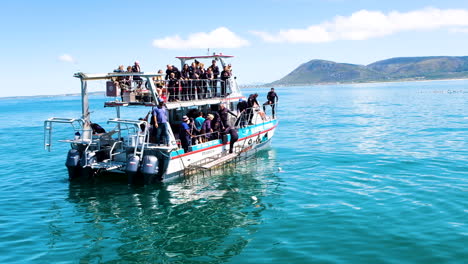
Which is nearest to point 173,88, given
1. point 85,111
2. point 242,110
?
point 85,111

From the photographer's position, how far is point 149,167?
50.1ft

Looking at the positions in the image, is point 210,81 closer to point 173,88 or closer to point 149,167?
point 173,88

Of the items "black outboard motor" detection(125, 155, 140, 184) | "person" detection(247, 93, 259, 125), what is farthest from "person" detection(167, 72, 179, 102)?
"person" detection(247, 93, 259, 125)

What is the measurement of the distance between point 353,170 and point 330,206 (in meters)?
5.50

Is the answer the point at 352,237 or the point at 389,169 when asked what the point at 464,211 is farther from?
the point at 389,169

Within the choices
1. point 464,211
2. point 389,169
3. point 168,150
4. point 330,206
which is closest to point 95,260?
point 168,150

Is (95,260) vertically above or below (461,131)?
below

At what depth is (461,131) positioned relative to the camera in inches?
1118

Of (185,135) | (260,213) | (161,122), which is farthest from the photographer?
(185,135)

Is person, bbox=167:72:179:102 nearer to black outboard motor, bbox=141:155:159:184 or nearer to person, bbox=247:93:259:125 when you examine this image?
black outboard motor, bbox=141:155:159:184

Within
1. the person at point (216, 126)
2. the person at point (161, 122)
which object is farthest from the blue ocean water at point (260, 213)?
the person at point (161, 122)

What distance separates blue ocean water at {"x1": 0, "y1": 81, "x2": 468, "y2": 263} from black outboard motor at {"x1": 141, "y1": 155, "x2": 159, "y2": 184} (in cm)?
66

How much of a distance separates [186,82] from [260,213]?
27.3 ft

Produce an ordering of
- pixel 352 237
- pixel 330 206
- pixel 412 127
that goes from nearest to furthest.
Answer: pixel 352 237 → pixel 330 206 → pixel 412 127
